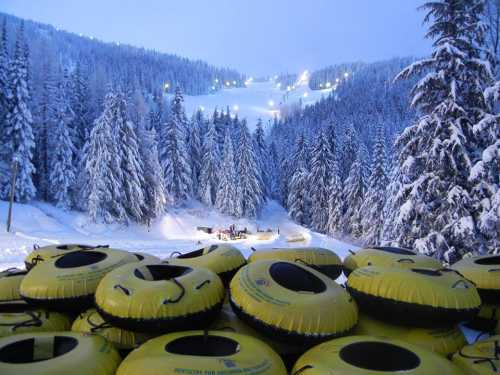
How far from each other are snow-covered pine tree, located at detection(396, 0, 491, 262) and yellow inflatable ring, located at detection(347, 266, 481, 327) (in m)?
6.23

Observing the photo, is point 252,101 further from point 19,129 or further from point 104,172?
point 19,129

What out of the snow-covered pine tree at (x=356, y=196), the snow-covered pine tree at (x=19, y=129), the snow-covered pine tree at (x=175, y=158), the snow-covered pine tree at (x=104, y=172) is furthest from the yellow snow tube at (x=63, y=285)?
the snow-covered pine tree at (x=356, y=196)

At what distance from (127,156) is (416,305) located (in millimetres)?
32297

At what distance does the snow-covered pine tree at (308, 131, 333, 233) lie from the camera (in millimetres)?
43156

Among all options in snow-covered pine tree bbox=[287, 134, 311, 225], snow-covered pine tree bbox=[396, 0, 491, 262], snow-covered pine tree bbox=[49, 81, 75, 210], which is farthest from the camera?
snow-covered pine tree bbox=[287, 134, 311, 225]

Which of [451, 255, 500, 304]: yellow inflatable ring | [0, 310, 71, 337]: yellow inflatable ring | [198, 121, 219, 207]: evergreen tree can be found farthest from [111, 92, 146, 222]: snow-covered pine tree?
[451, 255, 500, 304]: yellow inflatable ring

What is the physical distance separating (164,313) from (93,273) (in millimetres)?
1690

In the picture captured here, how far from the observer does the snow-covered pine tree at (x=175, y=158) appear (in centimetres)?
4134

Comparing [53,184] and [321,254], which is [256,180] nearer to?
[53,184]

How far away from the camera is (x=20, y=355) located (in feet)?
13.1

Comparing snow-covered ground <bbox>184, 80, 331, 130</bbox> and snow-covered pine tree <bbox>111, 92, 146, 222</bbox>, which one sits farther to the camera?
snow-covered ground <bbox>184, 80, 331, 130</bbox>

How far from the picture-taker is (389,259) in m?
6.16

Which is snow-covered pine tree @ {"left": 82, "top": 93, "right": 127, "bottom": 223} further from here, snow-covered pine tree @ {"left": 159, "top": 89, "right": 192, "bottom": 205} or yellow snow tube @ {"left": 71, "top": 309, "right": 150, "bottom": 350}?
yellow snow tube @ {"left": 71, "top": 309, "right": 150, "bottom": 350}

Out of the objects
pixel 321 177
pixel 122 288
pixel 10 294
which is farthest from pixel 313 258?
pixel 321 177
